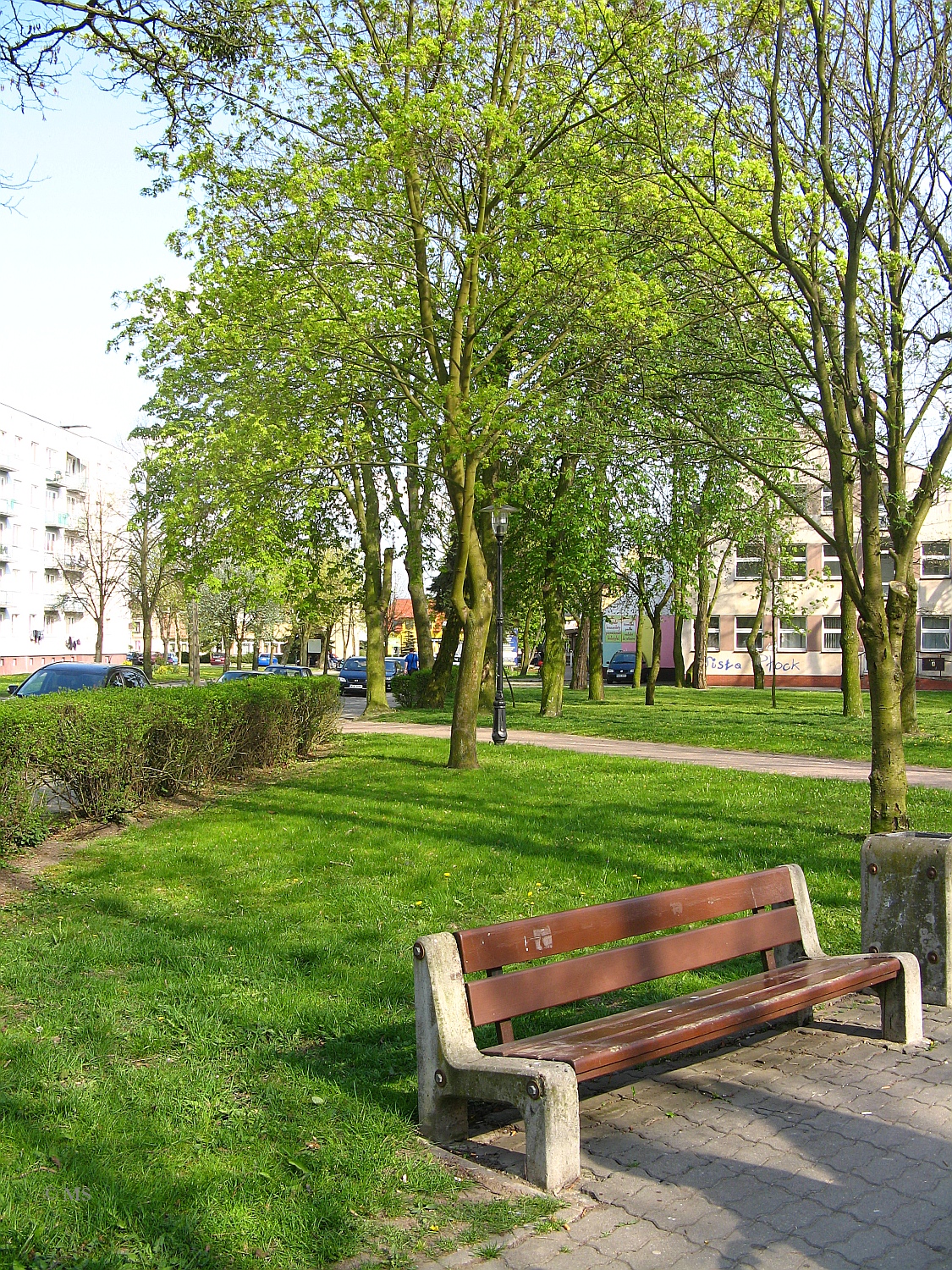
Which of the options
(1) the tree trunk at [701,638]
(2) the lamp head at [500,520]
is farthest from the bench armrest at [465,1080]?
(1) the tree trunk at [701,638]

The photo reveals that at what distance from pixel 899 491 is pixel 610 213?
487 cm

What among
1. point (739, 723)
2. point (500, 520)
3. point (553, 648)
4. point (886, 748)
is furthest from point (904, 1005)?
point (553, 648)

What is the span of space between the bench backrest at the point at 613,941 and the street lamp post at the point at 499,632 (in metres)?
14.6

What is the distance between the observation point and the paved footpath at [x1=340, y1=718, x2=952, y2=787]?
1562 cm

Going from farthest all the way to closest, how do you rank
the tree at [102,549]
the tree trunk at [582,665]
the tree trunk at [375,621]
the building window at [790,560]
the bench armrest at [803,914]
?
the tree at [102,549] < the tree trunk at [582,665] < the building window at [790,560] < the tree trunk at [375,621] < the bench armrest at [803,914]

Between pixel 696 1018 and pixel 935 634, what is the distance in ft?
184

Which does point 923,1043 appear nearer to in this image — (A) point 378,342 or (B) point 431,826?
(B) point 431,826

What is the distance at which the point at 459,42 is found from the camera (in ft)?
46.8

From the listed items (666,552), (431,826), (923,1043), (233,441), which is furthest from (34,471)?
(923,1043)

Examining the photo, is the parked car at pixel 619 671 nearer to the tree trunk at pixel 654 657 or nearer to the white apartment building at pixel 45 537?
the tree trunk at pixel 654 657

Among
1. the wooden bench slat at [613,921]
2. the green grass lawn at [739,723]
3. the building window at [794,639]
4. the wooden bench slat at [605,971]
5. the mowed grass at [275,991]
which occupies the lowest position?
the mowed grass at [275,991]

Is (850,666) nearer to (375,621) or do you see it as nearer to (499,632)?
(499,632)

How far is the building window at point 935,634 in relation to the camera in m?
55.6

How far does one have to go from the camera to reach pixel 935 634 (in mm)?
55812
